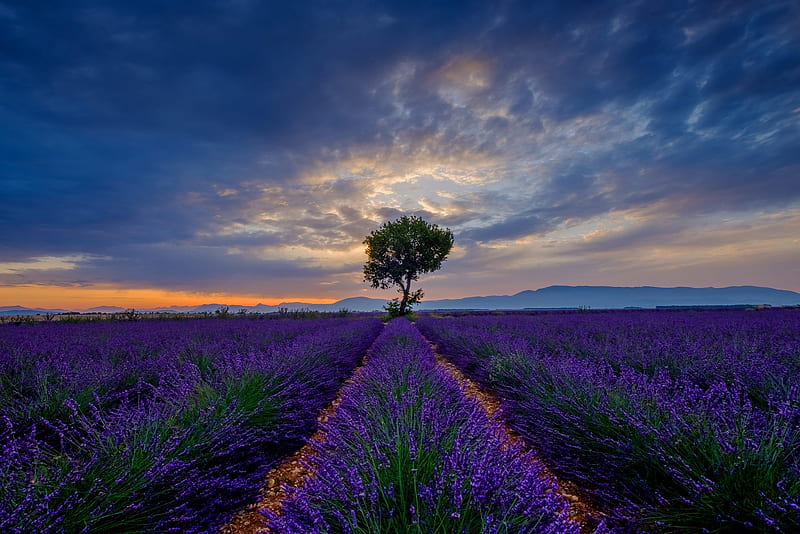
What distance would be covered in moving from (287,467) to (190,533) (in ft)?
4.16

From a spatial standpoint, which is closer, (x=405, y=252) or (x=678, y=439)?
(x=678, y=439)

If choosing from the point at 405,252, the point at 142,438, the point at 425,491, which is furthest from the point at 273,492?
the point at 405,252

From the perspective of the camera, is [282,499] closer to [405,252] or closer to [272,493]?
[272,493]

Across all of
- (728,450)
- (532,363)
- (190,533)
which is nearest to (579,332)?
(532,363)

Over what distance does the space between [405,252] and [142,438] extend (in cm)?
2312

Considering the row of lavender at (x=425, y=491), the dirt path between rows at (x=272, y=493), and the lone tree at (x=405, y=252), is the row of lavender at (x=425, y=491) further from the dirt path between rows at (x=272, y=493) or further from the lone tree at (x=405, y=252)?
the lone tree at (x=405, y=252)

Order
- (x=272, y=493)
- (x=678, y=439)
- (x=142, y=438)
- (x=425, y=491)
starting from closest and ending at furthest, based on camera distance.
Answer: (x=425, y=491), (x=678, y=439), (x=142, y=438), (x=272, y=493)

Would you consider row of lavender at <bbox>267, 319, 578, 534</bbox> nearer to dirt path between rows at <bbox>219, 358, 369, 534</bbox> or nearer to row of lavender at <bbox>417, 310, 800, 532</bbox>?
dirt path between rows at <bbox>219, 358, 369, 534</bbox>

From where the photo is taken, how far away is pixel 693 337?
650cm

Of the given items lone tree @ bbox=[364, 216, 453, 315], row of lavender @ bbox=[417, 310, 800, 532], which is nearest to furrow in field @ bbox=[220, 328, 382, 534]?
row of lavender @ bbox=[417, 310, 800, 532]

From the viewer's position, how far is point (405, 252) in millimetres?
25062

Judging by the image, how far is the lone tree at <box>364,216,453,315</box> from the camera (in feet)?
81.3

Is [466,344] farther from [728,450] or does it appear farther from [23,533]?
[23,533]

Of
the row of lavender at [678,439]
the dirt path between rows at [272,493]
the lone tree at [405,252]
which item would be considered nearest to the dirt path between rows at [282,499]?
the dirt path between rows at [272,493]
